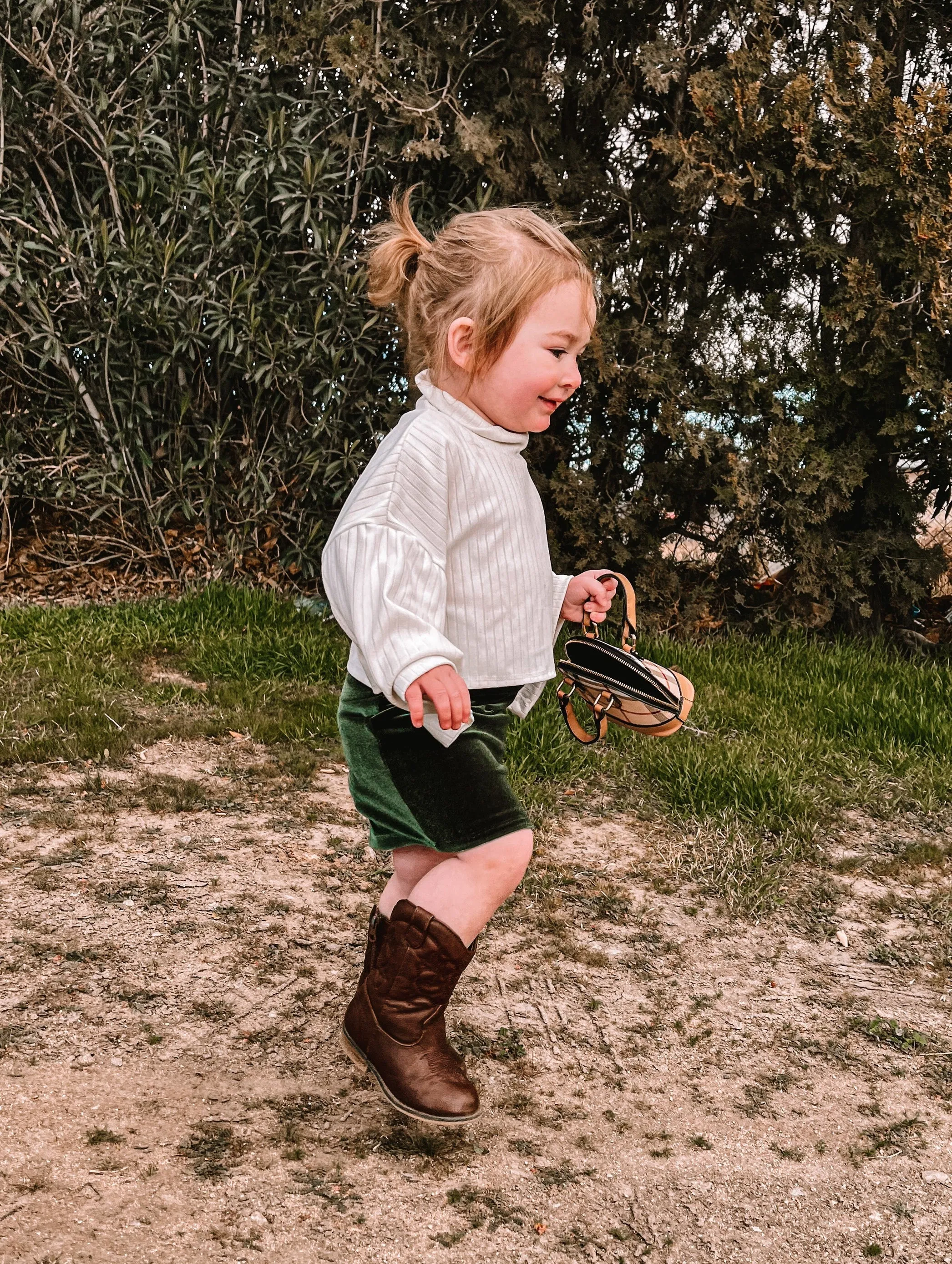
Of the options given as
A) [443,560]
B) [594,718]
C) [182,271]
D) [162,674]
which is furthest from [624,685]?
[182,271]

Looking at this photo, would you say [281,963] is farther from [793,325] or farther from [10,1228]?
[793,325]

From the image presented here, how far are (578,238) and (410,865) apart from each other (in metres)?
3.71

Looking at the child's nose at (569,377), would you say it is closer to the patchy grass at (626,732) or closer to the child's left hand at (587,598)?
the child's left hand at (587,598)

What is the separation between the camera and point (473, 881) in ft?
7.29

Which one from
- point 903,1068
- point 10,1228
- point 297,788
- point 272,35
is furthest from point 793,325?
point 10,1228

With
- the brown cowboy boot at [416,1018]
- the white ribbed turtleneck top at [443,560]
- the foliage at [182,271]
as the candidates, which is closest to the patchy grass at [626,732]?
the foliage at [182,271]

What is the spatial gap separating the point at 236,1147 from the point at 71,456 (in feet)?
15.3

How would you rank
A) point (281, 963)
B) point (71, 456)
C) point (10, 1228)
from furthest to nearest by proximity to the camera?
1. point (71, 456)
2. point (281, 963)
3. point (10, 1228)

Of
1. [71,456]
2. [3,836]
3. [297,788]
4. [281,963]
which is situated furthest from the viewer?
[71,456]

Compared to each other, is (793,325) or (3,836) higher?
(793,325)

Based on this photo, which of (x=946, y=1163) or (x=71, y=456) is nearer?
(x=946, y=1163)

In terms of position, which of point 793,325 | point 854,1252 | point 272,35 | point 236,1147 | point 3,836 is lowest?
point 3,836

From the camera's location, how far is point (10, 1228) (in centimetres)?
197

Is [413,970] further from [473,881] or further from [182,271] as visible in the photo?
[182,271]
